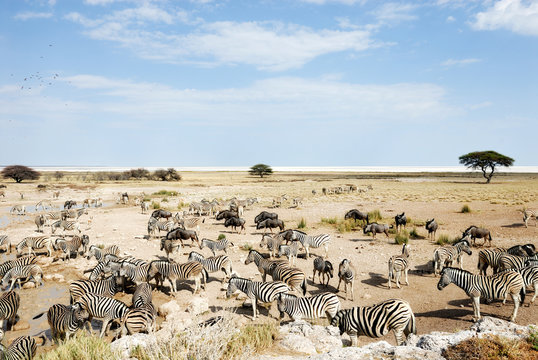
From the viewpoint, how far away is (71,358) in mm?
5664

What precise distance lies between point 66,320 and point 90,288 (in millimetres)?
2318

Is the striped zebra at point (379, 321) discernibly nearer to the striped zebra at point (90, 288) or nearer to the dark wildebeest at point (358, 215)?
the striped zebra at point (90, 288)

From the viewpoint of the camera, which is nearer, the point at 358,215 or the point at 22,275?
the point at 22,275

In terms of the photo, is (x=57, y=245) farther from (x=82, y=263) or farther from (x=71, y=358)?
(x=71, y=358)

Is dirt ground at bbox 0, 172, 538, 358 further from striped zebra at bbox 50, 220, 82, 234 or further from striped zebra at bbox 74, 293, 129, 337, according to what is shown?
striped zebra at bbox 74, 293, 129, 337

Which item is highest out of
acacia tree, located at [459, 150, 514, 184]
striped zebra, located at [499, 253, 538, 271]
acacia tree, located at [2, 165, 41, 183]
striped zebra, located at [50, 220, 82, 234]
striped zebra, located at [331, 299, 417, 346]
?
acacia tree, located at [459, 150, 514, 184]

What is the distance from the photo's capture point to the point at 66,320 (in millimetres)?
8477

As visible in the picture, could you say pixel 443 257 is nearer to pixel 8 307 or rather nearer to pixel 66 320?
pixel 66 320

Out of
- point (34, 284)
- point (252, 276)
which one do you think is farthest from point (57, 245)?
point (252, 276)

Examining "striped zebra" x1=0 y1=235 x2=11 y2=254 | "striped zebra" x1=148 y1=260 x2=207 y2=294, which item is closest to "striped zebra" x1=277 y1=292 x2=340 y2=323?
"striped zebra" x1=148 y1=260 x2=207 y2=294

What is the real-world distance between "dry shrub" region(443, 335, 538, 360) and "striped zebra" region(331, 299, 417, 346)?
1784 millimetres

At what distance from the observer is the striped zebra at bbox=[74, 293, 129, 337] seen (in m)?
9.05

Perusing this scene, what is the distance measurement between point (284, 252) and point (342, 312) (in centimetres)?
679

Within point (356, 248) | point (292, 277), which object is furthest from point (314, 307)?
point (356, 248)
